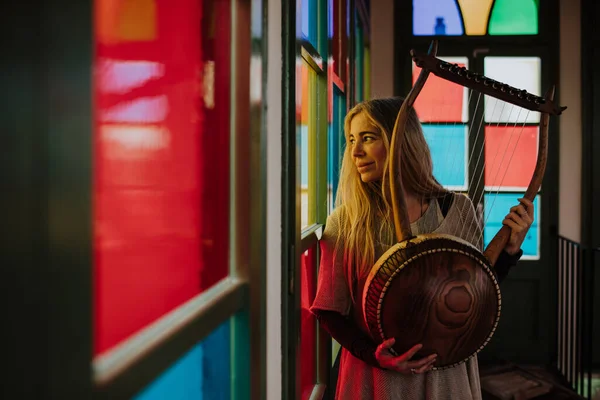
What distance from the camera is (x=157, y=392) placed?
0.65 metres

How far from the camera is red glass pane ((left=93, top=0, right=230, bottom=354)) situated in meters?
0.52

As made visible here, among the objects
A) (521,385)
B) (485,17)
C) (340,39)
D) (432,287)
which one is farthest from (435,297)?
(485,17)

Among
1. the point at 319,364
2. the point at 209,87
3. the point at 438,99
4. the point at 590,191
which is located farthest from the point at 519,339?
the point at 209,87

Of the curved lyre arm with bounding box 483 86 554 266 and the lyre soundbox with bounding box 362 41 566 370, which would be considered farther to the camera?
the curved lyre arm with bounding box 483 86 554 266

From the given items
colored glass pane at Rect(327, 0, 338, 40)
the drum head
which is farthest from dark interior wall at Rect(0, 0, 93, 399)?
colored glass pane at Rect(327, 0, 338, 40)

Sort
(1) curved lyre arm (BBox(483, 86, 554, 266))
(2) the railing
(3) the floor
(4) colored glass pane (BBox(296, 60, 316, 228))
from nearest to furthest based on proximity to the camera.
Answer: (1) curved lyre arm (BBox(483, 86, 554, 266))
(4) colored glass pane (BBox(296, 60, 316, 228))
(3) the floor
(2) the railing

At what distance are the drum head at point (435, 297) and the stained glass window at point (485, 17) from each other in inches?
157

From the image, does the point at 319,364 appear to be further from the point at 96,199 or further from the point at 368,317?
the point at 96,199

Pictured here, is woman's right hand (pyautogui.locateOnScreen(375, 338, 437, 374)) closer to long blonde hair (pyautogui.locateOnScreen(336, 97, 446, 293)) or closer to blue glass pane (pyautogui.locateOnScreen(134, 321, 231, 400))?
long blonde hair (pyautogui.locateOnScreen(336, 97, 446, 293))

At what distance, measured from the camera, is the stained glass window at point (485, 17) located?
4.91 metres

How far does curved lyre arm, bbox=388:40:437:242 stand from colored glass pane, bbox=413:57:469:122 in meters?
3.50

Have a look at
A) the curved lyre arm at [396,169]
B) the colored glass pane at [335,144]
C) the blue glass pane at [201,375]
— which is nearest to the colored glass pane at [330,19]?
the colored glass pane at [335,144]

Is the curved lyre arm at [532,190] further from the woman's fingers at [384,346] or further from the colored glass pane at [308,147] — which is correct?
the colored glass pane at [308,147]

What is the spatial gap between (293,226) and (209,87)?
19.4 inches
